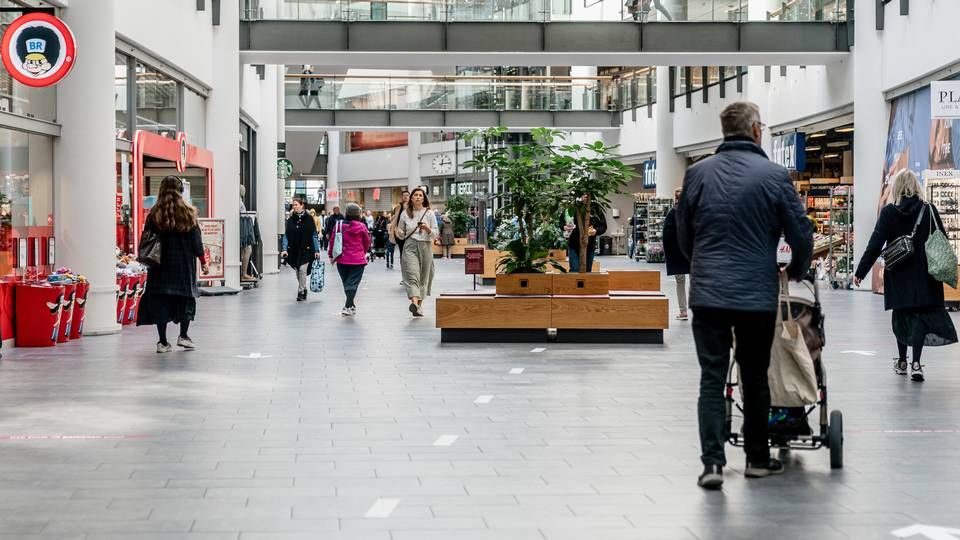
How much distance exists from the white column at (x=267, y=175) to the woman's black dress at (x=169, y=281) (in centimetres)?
1813

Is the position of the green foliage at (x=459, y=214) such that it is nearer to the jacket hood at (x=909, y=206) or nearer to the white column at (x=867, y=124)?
the white column at (x=867, y=124)

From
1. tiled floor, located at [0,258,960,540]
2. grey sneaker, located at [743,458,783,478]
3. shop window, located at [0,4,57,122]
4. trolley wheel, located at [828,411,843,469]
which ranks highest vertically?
shop window, located at [0,4,57,122]

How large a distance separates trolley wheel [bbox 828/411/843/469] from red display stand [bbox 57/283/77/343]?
872 cm

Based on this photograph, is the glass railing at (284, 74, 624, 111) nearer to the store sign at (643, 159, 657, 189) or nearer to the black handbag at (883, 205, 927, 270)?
the store sign at (643, 159, 657, 189)

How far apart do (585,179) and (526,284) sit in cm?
126

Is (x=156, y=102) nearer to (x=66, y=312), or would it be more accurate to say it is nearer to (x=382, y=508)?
(x=66, y=312)

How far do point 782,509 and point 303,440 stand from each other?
9.53ft

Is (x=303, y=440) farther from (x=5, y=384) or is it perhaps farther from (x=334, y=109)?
(x=334, y=109)

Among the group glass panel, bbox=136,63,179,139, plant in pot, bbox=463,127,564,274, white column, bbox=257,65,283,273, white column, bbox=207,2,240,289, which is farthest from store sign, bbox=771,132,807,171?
plant in pot, bbox=463,127,564,274

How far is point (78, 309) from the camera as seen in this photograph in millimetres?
13508

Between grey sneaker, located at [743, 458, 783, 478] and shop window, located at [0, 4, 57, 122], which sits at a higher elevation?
shop window, located at [0, 4, 57, 122]

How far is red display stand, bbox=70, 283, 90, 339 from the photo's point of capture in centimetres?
1338

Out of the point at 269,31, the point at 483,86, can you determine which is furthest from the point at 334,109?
the point at 269,31

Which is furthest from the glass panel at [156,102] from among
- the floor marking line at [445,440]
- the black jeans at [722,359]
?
the black jeans at [722,359]
